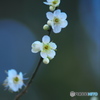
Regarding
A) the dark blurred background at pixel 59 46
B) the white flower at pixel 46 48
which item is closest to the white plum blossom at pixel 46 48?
the white flower at pixel 46 48

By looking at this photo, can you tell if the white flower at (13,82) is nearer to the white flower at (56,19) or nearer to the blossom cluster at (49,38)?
the blossom cluster at (49,38)

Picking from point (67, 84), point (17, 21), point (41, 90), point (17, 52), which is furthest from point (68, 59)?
point (17, 21)

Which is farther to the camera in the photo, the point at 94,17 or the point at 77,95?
the point at 94,17

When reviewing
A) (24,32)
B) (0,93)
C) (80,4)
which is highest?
(80,4)

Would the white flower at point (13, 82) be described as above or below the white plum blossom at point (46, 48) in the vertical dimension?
below

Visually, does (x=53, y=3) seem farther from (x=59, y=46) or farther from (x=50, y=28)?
(x=59, y=46)

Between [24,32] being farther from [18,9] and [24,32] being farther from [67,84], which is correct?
[67,84]

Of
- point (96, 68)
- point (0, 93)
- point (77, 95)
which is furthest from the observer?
point (96, 68)
